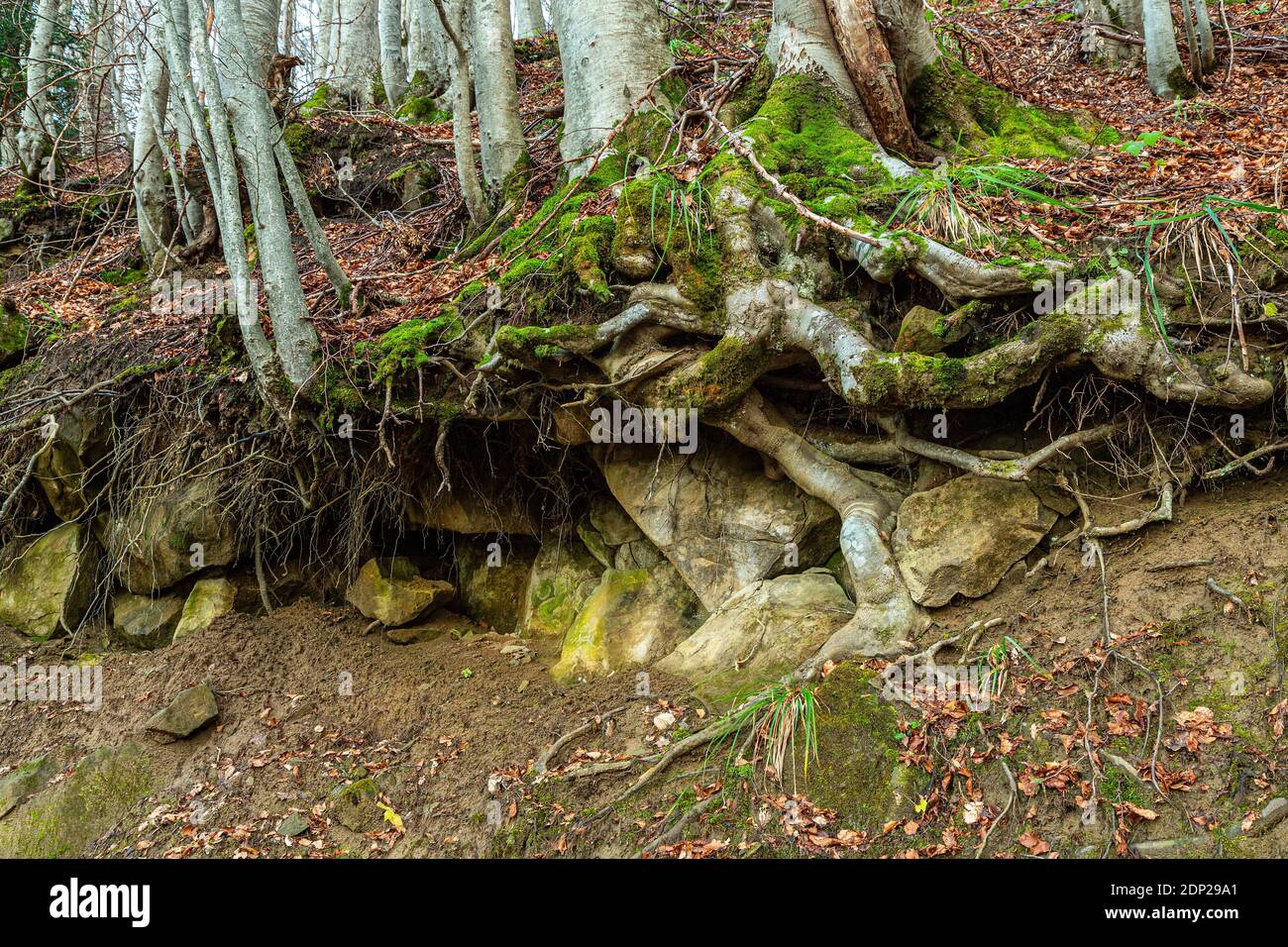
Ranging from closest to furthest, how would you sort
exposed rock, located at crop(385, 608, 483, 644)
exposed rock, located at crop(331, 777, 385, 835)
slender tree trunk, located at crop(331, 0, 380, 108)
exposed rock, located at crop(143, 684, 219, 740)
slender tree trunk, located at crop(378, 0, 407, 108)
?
exposed rock, located at crop(331, 777, 385, 835), exposed rock, located at crop(143, 684, 219, 740), exposed rock, located at crop(385, 608, 483, 644), slender tree trunk, located at crop(331, 0, 380, 108), slender tree trunk, located at crop(378, 0, 407, 108)

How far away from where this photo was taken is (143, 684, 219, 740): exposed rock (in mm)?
4961

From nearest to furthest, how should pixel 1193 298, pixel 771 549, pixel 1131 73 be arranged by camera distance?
pixel 1193 298, pixel 771 549, pixel 1131 73

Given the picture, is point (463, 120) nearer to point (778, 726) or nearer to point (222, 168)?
point (222, 168)

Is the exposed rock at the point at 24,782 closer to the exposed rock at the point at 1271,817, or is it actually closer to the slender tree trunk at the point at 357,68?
the exposed rock at the point at 1271,817

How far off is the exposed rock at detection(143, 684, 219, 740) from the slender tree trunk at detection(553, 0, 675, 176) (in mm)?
4647

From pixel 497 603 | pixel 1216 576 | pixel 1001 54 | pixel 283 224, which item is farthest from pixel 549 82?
pixel 1216 576

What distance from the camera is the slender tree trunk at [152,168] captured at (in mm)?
7078

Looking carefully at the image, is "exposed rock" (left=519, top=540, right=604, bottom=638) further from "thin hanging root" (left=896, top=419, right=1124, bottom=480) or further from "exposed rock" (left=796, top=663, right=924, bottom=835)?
"thin hanging root" (left=896, top=419, right=1124, bottom=480)

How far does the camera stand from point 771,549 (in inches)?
186

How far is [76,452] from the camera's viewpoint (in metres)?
6.17

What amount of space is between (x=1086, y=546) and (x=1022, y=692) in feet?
3.07

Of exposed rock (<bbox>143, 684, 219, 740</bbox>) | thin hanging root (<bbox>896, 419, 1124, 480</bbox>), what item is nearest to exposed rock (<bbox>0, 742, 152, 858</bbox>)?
exposed rock (<bbox>143, 684, 219, 740</bbox>)

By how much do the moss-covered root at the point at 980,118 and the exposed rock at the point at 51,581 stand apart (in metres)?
7.57

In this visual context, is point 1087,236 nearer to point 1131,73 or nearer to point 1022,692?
point 1022,692
